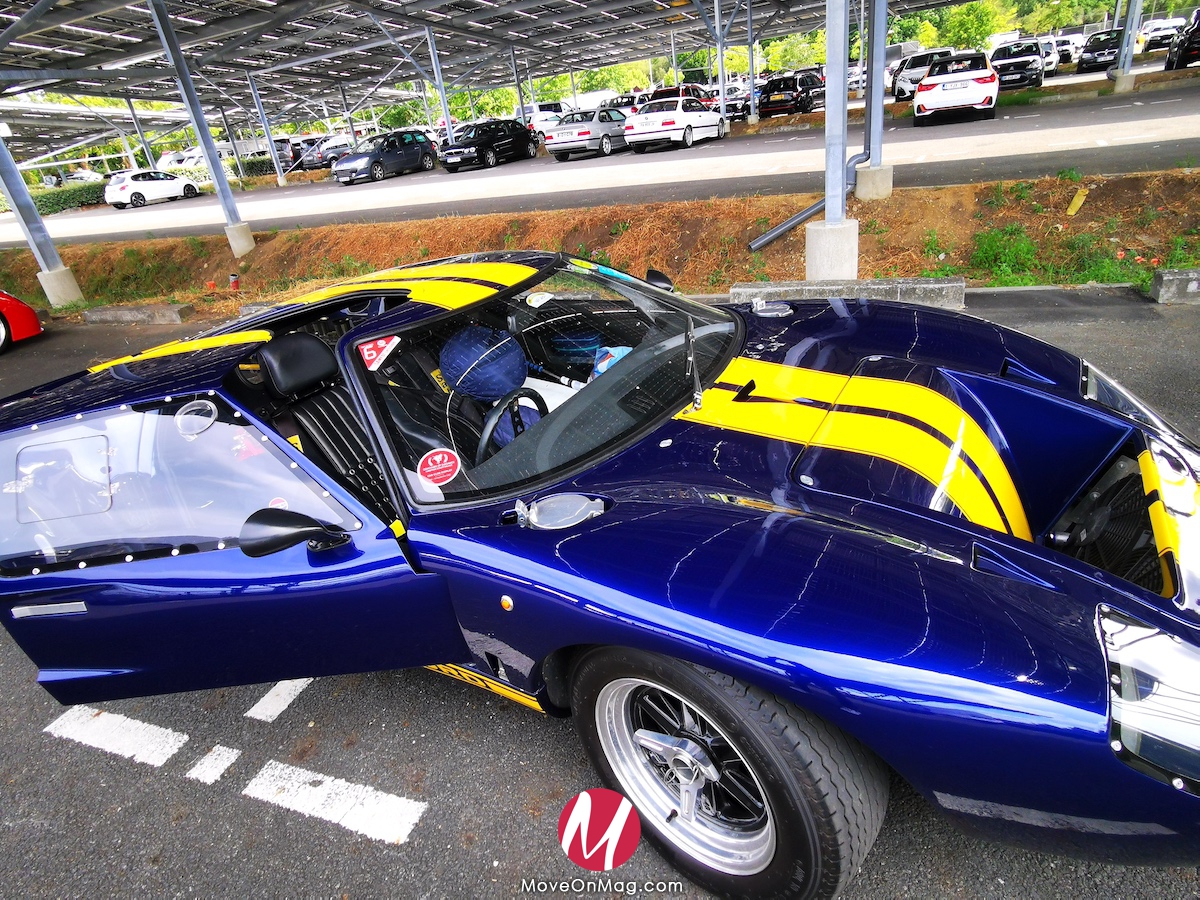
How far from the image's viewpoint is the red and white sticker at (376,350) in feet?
6.94

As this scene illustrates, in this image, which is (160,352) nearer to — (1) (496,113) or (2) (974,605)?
(2) (974,605)

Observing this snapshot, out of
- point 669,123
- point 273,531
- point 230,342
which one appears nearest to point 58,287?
point 230,342

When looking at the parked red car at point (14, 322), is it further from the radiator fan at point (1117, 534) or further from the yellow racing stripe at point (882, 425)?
the radiator fan at point (1117, 534)

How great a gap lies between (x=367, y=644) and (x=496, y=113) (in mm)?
55455

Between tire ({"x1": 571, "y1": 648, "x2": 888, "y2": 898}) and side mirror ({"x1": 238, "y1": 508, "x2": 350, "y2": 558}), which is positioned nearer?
tire ({"x1": 571, "y1": 648, "x2": 888, "y2": 898})

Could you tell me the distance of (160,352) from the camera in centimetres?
263

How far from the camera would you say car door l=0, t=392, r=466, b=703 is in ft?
6.27

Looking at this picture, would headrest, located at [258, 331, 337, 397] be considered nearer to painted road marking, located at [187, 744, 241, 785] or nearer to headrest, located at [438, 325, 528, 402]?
headrest, located at [438, 325, 528, 402]

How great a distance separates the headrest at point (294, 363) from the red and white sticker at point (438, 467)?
1.90 ft

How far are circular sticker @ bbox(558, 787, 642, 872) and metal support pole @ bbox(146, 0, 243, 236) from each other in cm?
1121

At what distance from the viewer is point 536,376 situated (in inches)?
106

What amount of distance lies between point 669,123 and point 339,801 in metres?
17.9

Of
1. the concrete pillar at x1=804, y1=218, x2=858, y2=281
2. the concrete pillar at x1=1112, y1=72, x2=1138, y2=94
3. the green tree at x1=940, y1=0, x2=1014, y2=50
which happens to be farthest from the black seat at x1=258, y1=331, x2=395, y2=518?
the green tree at x1=940, y1=0, x2=1014, y2=50

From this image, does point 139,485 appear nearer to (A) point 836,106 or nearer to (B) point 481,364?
(B) point 481,364
